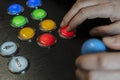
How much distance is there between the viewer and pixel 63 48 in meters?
0.58

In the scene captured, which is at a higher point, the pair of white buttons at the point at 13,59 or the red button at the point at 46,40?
the red button at the point at 46,40

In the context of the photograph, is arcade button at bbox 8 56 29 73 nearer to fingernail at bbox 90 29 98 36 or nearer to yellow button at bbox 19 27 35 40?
yellow button at bbox 19 27 35 40

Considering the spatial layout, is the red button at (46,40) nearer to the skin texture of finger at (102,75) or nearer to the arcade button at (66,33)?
the arcade button at (66,33)

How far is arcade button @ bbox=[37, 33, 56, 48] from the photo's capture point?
58 cm

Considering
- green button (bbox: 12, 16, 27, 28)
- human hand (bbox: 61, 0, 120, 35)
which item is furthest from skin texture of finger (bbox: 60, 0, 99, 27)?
green button (bbox: 12, 16, 27, 28)

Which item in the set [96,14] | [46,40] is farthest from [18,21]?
[96,14]

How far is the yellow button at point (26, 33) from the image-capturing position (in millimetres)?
595

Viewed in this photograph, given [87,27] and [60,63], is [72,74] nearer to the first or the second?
[60,63]

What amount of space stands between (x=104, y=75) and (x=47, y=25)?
229 millimetres

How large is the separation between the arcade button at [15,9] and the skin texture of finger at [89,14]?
0.48ft

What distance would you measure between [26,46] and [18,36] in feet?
0.13

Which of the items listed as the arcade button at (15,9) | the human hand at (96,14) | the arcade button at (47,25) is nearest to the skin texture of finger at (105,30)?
the human hand at (96,14)

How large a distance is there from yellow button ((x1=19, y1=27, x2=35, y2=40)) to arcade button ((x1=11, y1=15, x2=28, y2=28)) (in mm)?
22

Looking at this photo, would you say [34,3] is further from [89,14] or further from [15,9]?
[89,14]
